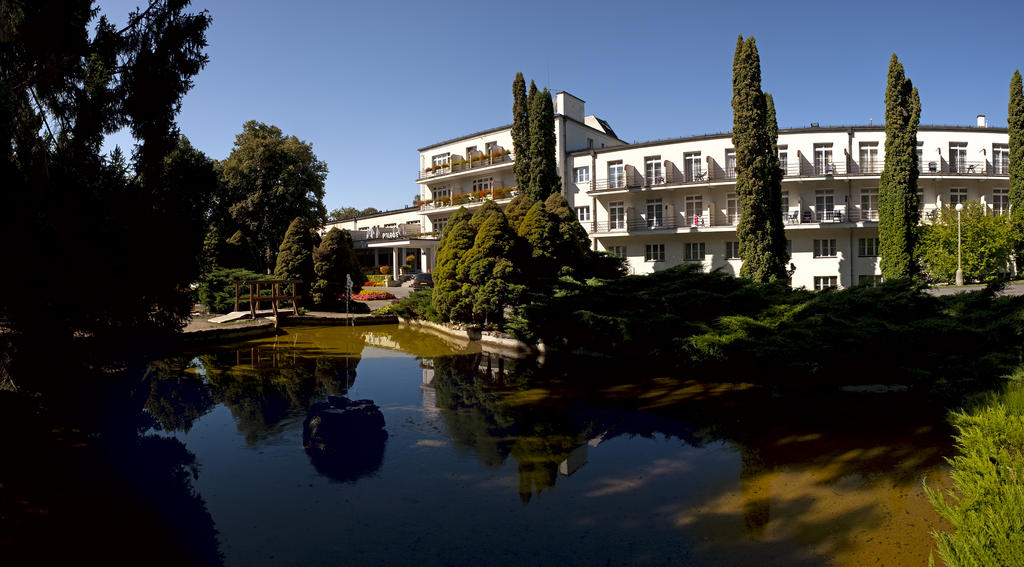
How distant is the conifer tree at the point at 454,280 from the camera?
18.0 metres

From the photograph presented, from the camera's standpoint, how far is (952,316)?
987cm

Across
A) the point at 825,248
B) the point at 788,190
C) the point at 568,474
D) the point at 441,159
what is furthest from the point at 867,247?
the point at 568,474

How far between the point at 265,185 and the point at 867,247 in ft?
130

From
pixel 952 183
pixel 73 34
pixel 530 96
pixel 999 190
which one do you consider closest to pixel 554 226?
pixel 73 34

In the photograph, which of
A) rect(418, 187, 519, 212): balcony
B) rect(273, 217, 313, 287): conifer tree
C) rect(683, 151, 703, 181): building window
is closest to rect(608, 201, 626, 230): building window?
rect(683, 151, 703, 181): building window

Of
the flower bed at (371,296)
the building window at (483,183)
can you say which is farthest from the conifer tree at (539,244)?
the building window at (483,183)

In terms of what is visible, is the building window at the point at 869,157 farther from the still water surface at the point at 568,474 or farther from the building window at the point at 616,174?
the still water surface at the point at 568,474

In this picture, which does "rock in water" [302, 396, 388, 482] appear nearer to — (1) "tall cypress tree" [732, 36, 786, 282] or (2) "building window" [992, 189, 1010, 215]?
(1) "tall cypress tree" [732, 36, 786, 282]

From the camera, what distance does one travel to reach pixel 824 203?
32.2 metres

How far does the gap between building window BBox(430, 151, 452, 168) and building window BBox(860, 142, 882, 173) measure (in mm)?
28822

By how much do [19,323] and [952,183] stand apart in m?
41.1

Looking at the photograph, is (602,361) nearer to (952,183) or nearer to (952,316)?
(952,316)

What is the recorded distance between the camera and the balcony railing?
39.9 m

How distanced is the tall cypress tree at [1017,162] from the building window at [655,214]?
18.5 metres
